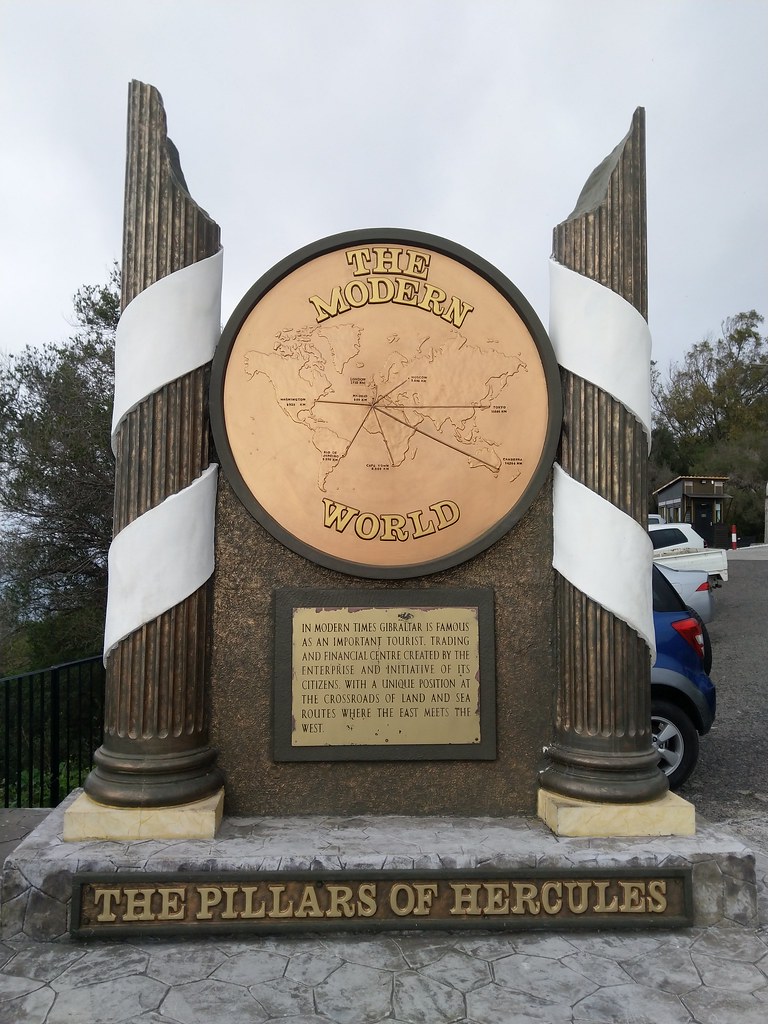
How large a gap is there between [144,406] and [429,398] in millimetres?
1416

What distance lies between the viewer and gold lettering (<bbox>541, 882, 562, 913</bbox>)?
10.7 feet

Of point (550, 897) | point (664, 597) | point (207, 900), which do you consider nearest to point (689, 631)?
point (664, 597)

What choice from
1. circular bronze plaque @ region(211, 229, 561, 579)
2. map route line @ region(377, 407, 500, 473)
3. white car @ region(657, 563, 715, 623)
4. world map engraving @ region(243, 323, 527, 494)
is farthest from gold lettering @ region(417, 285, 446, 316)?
white car @ region(657, 563, 715, 623)

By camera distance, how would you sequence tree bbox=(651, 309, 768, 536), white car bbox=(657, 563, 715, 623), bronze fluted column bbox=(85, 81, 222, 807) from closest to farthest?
1. bronze fluted column bbox=(85, 81, 222, 807)
2. white car bbox=(657, 563, 715, 623)
3. tree bbox=(651, 309, 768, 536)

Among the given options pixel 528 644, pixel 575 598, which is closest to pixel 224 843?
pixel 528 644

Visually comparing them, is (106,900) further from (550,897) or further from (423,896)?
(550,897)

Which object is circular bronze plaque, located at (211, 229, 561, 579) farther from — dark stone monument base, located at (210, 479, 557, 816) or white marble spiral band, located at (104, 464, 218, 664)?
white marble spiral band, located at (104, 464, 218, 664)

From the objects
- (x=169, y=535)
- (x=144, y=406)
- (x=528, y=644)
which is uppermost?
(x=144, y=406)

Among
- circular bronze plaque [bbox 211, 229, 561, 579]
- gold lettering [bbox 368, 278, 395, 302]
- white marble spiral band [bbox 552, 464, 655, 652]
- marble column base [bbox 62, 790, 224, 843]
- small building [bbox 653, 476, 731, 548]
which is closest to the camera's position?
marble column base [bbox 62, 790, 224, 843]

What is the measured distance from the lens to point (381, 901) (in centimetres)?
323

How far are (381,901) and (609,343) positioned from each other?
2.78m

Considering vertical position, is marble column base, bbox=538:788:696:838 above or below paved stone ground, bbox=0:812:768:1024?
above

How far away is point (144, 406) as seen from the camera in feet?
12.3

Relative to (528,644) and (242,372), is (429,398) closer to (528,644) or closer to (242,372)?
(242,372)
